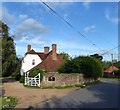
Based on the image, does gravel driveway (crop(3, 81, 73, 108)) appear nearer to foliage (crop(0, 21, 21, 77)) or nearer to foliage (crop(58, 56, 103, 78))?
foliage (crop(0, 21, 21, 77))

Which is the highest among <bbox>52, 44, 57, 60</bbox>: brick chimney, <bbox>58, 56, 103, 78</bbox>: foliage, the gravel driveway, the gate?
<bbox>52, 44, 57, 60</bbox>: brick chimney

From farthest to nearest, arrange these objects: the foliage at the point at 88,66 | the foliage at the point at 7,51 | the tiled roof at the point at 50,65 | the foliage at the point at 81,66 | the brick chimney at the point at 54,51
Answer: the brick chimney at the point at 54,51 → the tiled roof at the point at 50,65 → the foliage at the point at 88,66 → the foliage at the point at 81,66 → the foliage at the point at 7,51

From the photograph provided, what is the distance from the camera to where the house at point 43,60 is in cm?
4862

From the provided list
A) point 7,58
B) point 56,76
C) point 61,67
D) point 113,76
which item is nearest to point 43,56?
point 61,67

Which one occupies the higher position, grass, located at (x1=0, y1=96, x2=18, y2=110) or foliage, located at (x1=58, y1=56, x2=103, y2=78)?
foliage, located at (x1=58, y1=56, x2=103, y2=78)

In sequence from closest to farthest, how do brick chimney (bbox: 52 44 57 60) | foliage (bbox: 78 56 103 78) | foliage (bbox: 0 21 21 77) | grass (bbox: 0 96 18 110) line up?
1. grass (bbox: 0 96 18 110)
2. foliage (bbox: 0 21 21 77)
3. foliage (bbox: 78 56 103 78)
4. brick chimney (bbox: 52 44 57 60)

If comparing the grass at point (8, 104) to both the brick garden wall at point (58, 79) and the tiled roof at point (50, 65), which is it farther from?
the tiled roof at point (50, 65)

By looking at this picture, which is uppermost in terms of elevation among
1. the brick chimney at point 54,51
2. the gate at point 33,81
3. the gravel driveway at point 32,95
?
the brick chimney at point 54,51

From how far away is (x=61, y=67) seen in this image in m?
45.3

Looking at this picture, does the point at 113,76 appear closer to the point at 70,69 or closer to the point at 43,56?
the point at 43,56

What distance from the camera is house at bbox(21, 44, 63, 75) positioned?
160 feet

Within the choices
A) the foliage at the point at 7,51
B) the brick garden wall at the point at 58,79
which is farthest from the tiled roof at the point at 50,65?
the brick garden wall at the point at 58,79

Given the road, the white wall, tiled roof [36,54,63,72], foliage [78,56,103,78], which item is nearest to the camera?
the road

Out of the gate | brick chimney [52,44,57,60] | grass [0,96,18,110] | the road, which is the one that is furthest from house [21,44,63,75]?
grass [0,96,18,110]
